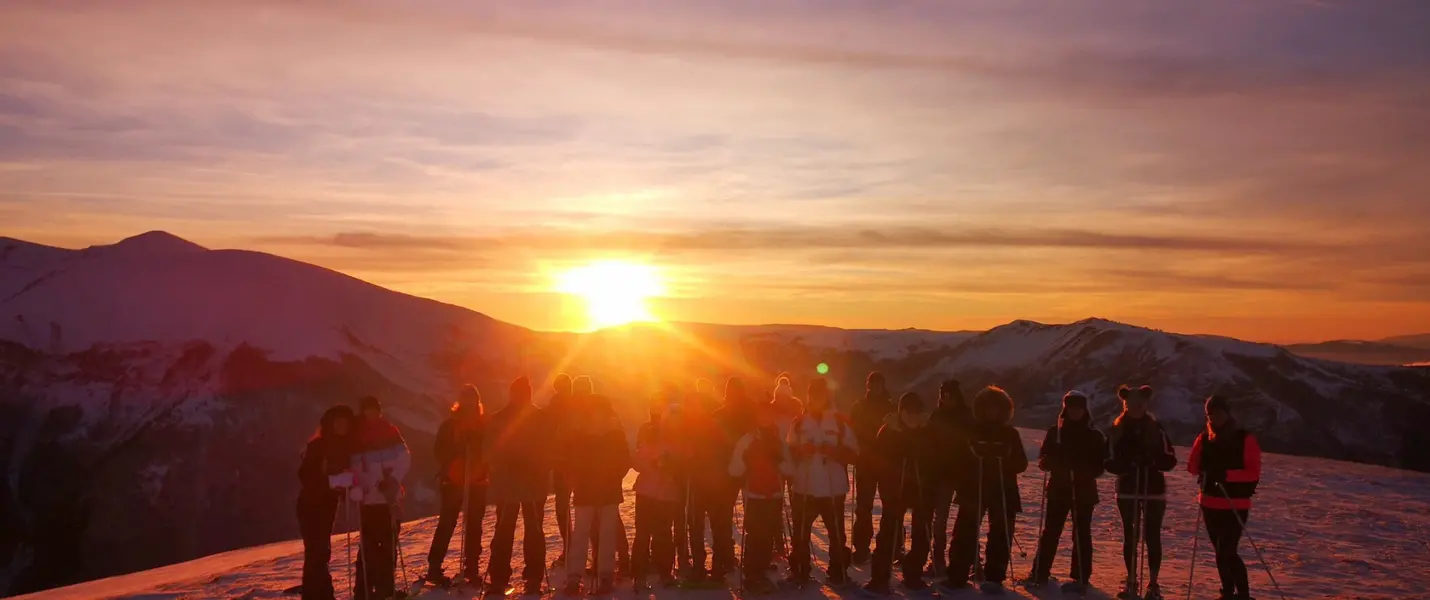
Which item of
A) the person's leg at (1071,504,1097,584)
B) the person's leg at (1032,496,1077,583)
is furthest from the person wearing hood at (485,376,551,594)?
the person's leg at (1071,504,1097,584)

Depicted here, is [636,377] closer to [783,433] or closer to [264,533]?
[264,533]

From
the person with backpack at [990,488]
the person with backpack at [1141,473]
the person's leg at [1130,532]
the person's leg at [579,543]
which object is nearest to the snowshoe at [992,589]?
the person with backpack at [990,488]

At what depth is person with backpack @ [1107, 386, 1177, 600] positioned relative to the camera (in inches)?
401

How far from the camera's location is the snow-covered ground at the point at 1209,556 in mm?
11117

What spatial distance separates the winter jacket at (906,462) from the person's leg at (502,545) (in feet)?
12.6

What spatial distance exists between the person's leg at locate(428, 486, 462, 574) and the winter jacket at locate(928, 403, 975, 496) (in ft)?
16.8

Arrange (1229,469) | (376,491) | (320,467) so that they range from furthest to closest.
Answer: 1. (1229,469)
2. (376,491)
3. (320,467)

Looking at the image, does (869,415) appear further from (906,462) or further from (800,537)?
(800,537)

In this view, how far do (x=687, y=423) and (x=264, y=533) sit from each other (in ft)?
86.9

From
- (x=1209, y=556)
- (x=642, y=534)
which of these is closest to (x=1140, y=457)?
(x=1209, y=556)

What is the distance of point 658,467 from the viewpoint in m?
10.8

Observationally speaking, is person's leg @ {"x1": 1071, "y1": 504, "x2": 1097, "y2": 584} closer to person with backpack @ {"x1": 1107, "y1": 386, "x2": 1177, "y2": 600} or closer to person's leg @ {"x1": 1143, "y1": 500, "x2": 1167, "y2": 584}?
person with backpack @ {"x1": 1107, "y1": 386, "x2": 1177, "y2": 600}

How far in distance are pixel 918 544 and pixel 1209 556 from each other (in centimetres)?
504

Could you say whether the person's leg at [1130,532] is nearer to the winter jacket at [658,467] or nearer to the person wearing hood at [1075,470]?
the person wearing hood at [1075,470]
